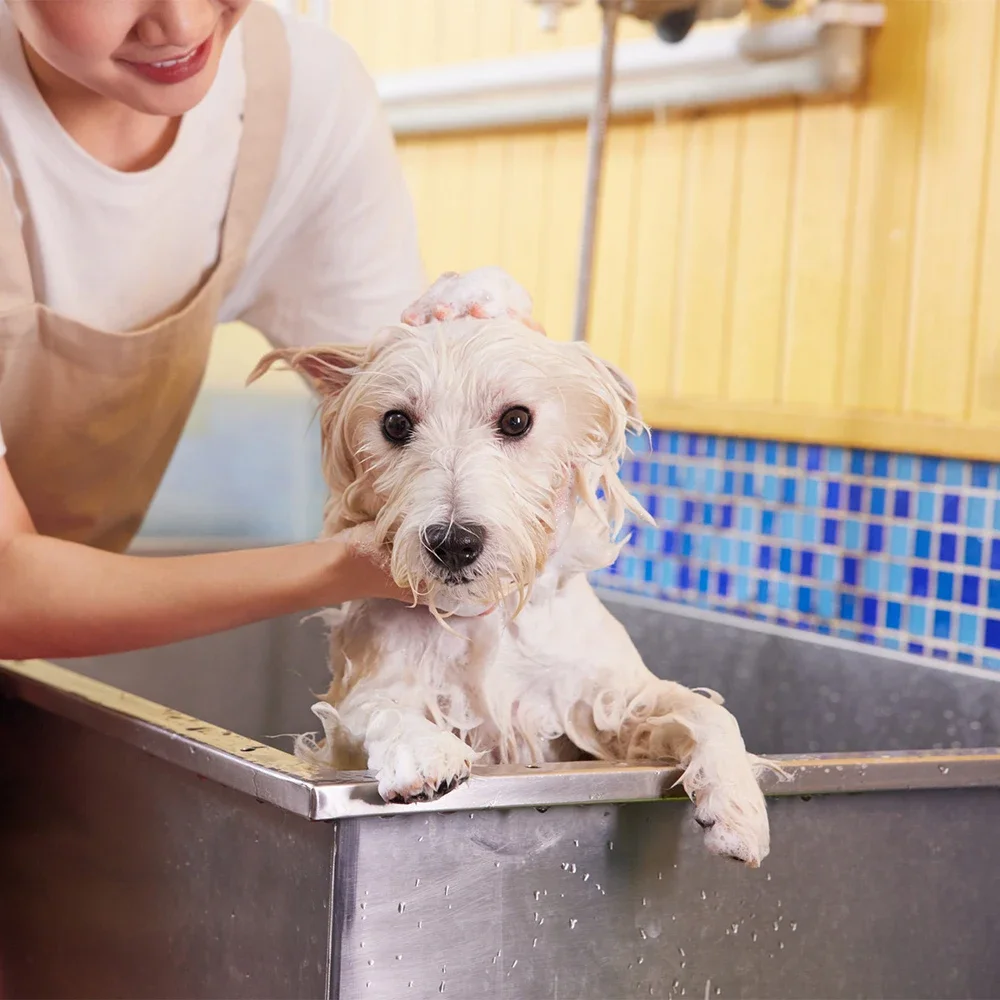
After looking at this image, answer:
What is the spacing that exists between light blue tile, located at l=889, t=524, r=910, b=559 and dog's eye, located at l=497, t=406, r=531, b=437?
899mm

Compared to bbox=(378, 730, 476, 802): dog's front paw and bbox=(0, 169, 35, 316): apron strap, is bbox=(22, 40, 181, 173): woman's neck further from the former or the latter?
bbox=(378, 730, 476, 802): dog's front paw

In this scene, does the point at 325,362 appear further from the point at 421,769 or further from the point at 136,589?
the point at 421,769

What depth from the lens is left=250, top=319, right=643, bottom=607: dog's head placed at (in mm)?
821

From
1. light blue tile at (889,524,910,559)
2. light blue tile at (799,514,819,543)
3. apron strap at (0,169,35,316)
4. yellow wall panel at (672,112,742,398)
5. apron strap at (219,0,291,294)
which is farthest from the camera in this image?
yellow wall panel at (672,112,742,398)

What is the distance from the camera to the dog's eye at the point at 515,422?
0.89 m

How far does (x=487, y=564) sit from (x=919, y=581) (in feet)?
3.16

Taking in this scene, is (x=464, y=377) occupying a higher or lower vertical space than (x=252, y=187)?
lower

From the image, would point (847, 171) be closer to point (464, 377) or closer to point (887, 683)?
point (887, 683)

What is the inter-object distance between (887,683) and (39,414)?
88 centimetres

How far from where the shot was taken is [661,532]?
200 cm

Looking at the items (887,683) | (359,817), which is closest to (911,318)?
(887,683)

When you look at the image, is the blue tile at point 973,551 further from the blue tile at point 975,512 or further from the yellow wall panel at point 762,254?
the yellow wall panel at point 762,254

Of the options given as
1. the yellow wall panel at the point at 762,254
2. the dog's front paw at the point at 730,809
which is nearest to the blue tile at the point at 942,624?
the yellow wall panel at the point at 762,254

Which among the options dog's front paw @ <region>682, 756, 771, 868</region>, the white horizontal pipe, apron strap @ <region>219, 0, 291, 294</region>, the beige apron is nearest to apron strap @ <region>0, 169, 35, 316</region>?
the beige apron
